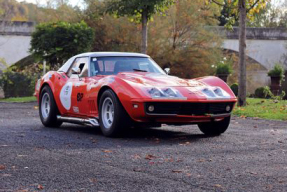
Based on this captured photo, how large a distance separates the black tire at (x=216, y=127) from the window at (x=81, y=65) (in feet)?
7.00

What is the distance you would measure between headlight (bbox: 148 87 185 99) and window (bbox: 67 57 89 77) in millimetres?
1871

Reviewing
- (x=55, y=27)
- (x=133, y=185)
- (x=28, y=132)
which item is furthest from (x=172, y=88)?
(x=55, y=27)

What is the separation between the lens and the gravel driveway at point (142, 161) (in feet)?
16.1

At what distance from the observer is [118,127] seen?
8305 mm

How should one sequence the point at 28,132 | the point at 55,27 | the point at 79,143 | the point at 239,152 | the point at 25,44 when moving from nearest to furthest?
the point at 239,152
the point at 79,143
the point at 28,132
the point at 55,27
the point at 25,44

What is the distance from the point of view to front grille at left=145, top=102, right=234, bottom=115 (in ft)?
26.6

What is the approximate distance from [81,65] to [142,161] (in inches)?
167

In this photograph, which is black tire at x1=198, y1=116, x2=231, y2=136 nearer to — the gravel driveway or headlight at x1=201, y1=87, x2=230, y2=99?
the gravel driveway

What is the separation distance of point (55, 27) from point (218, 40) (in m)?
13.5

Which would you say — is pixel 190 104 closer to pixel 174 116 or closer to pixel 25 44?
pixel 174 116

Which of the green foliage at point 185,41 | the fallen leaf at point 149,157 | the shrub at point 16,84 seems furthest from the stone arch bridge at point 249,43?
the fallen leaf at point 149,157

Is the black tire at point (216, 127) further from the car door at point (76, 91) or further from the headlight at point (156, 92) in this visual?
the car door at point (76, 91)

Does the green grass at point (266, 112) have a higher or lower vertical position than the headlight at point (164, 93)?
lower

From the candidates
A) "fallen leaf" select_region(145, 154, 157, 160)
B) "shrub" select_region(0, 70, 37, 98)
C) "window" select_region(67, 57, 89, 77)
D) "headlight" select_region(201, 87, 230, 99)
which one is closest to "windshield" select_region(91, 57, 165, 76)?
"window" select_region(67, 57, 89, 77)
